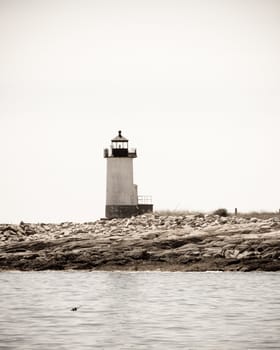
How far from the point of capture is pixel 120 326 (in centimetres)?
3272

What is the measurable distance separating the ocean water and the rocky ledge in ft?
2.54

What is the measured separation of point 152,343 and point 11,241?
29.0 metres

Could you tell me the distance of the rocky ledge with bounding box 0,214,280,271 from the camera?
48.5 metres

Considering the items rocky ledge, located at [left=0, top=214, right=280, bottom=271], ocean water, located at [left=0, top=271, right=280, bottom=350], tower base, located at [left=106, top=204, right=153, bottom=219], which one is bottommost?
ocean water, located at [left=0, top=271, right=280, bottom=350]

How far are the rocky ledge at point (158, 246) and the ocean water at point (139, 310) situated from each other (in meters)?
0.78

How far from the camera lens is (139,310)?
37.4 meters

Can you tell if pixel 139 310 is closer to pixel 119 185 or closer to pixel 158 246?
pixel 158 246

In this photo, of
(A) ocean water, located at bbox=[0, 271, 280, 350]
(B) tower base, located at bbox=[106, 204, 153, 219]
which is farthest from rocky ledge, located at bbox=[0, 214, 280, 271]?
(B) tower base, located at bbox=[106, 204, 153, 219]

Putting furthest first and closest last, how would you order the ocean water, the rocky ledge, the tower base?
1. the tower base
2. the rocky ledge
3. the ocean water

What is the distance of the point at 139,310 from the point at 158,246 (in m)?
13.4

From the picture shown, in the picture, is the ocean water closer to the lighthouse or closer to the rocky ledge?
the rocky ledge

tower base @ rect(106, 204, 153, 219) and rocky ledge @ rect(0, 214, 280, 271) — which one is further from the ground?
tower base @ rect(106, 204, 153, 219)

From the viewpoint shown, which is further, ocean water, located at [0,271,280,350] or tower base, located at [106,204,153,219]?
tower base, located at [106,204,153,219]

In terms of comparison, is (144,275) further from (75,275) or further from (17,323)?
(17,323)
